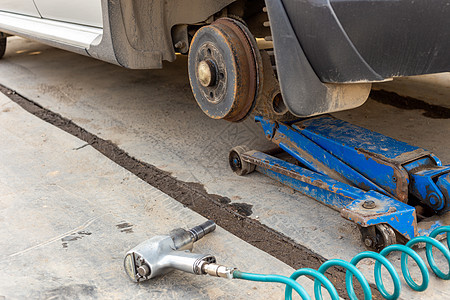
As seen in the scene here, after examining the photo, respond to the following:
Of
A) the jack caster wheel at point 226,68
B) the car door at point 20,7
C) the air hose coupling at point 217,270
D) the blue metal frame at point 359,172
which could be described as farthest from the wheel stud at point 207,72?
the car door at point 20,7

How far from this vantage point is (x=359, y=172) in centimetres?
210

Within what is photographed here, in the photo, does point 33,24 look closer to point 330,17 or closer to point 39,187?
point 39,187

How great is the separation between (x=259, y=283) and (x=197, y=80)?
40.7 inches

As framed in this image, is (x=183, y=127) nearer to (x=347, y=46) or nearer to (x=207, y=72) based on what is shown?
(x=207, y=72)

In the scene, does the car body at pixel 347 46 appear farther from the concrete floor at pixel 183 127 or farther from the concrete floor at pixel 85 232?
the concrete floor at pixel 85 232

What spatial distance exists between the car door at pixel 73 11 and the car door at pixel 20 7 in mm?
145

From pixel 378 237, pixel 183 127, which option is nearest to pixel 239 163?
pixel 183 127

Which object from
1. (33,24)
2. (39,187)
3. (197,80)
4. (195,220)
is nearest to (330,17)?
(197,80)

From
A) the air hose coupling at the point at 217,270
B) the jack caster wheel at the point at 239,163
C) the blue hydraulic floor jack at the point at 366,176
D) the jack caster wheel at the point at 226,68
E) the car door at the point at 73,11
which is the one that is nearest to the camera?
the air hose coupling at the point at 217,270

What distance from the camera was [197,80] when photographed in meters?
2.30

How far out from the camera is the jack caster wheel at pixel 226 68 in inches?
83.0

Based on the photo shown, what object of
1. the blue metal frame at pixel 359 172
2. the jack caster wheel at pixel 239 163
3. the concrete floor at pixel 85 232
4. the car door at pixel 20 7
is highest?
the car door at pixel 20 7

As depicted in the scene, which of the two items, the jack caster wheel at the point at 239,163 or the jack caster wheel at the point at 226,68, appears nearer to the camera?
the jack caster wheel at the point at 226,68

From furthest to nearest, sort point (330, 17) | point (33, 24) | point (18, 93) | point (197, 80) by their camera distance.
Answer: point (18, 93)
point (33, 24)
point (197, 80)
point (330, 17)
